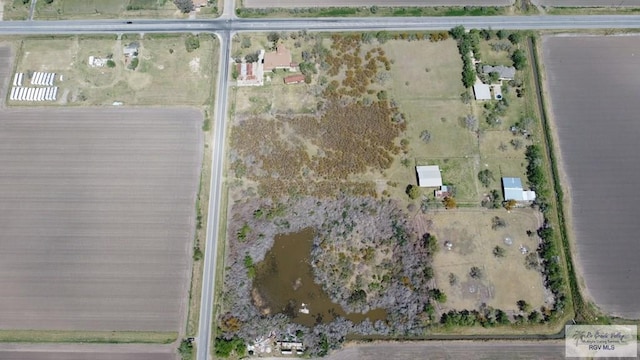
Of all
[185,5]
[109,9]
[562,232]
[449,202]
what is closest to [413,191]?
[449,202]

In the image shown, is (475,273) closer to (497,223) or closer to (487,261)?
(487,261)

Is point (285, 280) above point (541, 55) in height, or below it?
below

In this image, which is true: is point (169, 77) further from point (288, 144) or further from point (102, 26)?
point (288, 144)

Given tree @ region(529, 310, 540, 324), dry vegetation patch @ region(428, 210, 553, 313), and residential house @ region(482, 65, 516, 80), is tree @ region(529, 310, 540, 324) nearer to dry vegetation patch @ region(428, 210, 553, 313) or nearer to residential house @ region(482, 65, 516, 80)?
dry vegetation patch @ region(428, 210, 553, 313)

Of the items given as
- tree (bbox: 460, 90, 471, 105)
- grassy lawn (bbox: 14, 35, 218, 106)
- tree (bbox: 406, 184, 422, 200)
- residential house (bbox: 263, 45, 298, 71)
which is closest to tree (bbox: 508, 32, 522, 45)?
tree (bbox: 460, 90, 471, 105)

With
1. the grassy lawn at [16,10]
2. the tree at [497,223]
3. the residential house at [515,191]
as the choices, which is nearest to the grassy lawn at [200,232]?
the grassy lawn at [16,10]

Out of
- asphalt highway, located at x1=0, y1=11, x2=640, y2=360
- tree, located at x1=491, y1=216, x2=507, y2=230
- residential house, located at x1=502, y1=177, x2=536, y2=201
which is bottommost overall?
tree, located at x1=491, y1=216, x2=507, y2=230

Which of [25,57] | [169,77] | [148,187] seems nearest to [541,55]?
[169,77]
